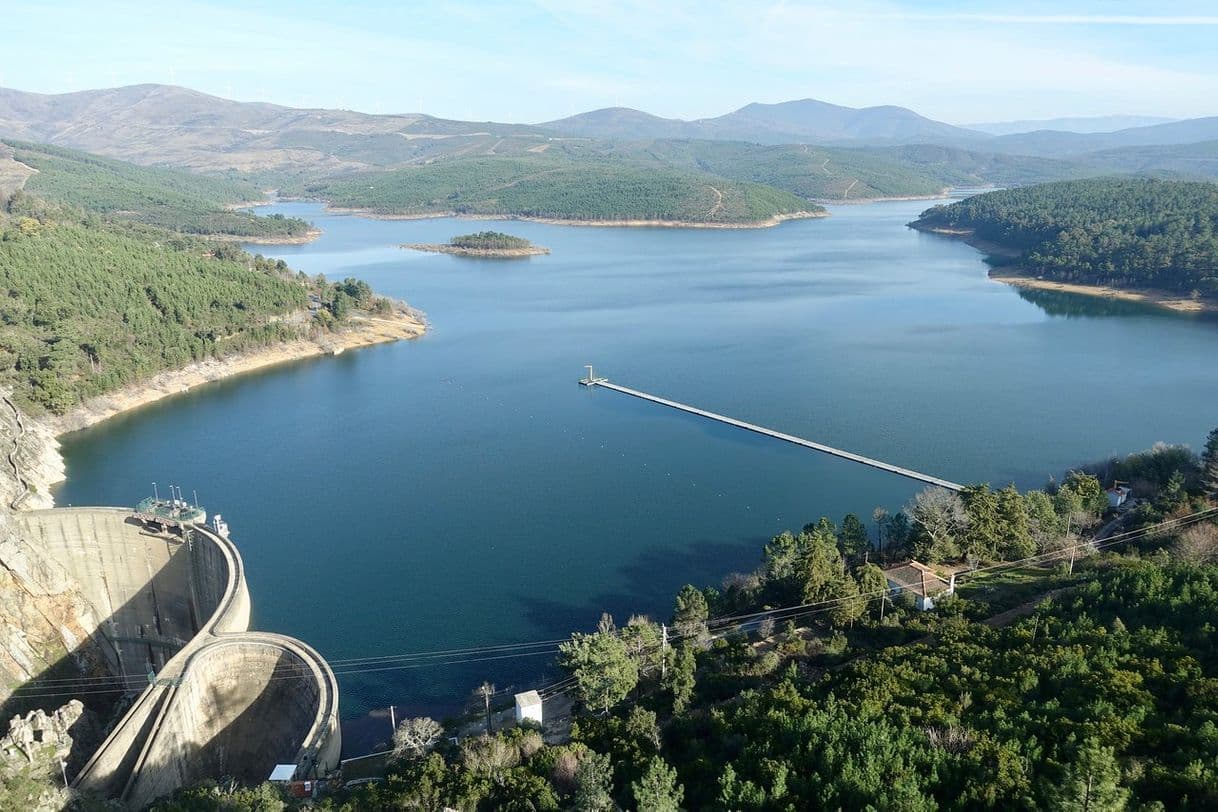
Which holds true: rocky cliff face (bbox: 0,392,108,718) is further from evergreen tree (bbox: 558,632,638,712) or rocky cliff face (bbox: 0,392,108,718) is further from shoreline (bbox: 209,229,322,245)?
A: shoreline (bbox: 209,229,322,245)

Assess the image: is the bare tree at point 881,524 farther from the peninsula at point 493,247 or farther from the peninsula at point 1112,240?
the peninsula at point 493,247

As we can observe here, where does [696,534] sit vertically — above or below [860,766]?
below

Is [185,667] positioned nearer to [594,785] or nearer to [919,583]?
[594,785]

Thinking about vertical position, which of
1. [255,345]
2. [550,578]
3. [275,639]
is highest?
[255,345]

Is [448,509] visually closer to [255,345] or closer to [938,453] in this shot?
[938,453]

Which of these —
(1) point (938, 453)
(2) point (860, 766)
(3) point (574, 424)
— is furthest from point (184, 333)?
(2) point (860, 766)

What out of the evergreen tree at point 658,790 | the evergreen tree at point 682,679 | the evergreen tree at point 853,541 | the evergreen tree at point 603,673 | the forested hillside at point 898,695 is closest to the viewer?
the evergreen tree at point 658,790

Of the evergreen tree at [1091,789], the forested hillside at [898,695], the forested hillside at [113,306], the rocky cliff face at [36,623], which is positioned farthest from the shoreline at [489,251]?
the evergreen tree at [1091,789]
